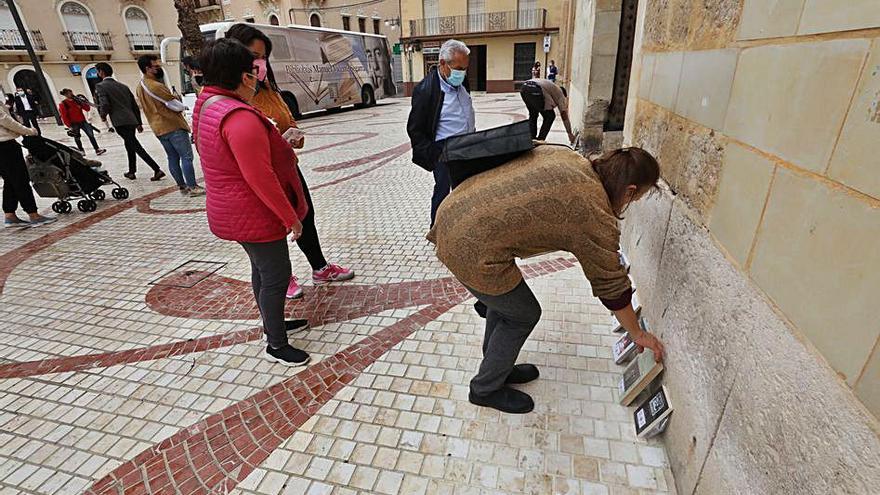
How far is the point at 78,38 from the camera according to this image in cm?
2216

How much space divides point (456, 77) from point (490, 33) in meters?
25.6

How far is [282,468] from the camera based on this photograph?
1.97 m

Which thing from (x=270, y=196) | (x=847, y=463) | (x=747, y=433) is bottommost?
(x=747, y=433)

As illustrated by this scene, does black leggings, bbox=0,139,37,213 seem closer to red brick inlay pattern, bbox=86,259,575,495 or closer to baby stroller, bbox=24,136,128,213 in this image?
baby stroller, bbox=24,136,128,213

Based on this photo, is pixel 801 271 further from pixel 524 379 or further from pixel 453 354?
pixel 453 354

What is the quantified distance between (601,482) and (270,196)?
1987 mm

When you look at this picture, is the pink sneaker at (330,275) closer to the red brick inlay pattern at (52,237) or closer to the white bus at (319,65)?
the red brick inlay pattern at (52,237)

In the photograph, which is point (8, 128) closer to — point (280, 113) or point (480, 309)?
point (280, 113)

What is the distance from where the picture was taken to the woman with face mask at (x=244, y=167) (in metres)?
2.04

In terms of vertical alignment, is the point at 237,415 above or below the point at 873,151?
below

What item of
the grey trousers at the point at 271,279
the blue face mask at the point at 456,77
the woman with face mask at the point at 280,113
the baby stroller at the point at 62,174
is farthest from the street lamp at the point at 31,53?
the grey trousers at the point at 271,279

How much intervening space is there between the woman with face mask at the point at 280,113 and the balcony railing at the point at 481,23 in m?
26.0

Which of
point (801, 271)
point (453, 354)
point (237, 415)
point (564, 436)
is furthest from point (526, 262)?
point (801, 271)

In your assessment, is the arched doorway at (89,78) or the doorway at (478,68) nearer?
the arched doorway at (89,78)
